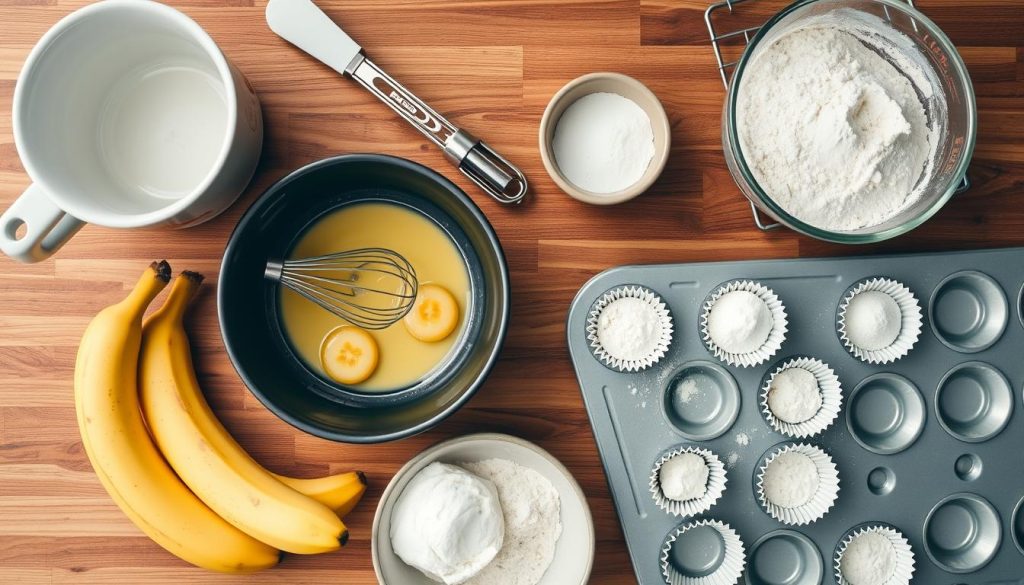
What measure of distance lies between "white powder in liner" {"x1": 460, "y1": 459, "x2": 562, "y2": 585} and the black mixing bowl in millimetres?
144

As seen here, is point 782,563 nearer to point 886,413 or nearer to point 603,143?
point 886,413

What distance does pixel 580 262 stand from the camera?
899 millimetres

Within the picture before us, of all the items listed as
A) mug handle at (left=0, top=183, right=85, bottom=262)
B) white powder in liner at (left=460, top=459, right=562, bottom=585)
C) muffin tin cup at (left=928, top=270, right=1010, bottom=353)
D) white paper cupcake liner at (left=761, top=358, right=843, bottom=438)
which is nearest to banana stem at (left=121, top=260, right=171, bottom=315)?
mug handle at (left=0, top=183, right=85, bottom=262)

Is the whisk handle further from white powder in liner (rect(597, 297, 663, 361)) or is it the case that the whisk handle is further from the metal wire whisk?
white powder in liner (rect(597, 297, 663, 361))

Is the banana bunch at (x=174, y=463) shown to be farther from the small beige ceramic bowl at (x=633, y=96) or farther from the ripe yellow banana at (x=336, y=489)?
the small beige ceramic bowl at (x=633, y=96)

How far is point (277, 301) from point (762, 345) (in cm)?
62

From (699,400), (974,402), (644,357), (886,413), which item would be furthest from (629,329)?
(974,402)

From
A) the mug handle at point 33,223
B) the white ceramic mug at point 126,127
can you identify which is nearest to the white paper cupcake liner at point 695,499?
the white ceramic mug at point 126,127

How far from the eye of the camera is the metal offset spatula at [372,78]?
85 centimetres

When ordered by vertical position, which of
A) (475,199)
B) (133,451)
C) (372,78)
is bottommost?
(133,451)

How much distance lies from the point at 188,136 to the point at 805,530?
0.92 meters

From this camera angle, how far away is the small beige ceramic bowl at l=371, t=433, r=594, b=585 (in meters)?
0.81

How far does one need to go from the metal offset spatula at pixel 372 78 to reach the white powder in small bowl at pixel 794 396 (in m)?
0.41

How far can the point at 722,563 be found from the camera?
2.95 ft
